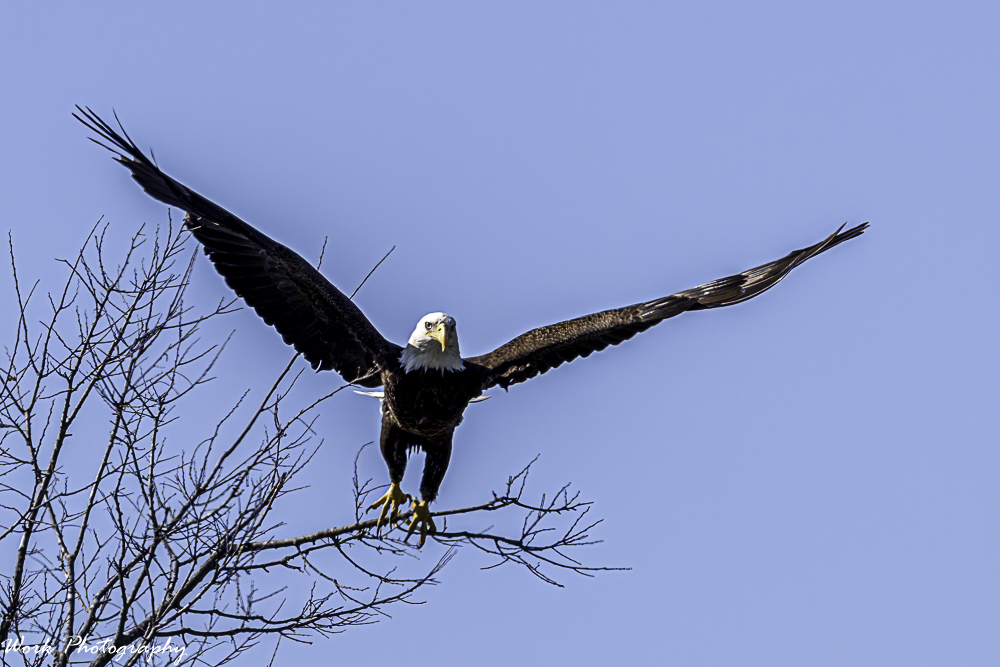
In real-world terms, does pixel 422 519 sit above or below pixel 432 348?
below

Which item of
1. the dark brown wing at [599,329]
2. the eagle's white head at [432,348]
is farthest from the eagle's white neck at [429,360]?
the dark brown wing at [599,329]

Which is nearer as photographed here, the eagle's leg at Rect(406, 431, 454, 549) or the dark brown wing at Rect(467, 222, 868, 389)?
the eagle's leg at Rect(406, 431, 454, 549)

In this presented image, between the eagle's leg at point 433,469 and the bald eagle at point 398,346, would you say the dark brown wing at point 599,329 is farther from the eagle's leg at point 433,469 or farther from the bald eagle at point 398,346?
the eagle's leg at point 433,469

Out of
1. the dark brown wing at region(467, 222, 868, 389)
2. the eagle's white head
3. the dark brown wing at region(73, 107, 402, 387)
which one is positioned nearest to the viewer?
the dark brown wing at region(73, 107, 402, 387)

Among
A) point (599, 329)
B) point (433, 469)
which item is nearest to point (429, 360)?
point (433, 469)

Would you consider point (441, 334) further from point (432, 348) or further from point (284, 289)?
point (284, 289)

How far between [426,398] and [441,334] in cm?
43

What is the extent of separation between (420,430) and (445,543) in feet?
5.21

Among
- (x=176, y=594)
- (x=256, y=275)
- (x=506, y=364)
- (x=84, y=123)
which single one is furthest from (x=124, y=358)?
(x=506, y=364)

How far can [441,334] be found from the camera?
722 cm

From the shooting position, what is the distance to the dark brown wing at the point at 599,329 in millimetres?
7895

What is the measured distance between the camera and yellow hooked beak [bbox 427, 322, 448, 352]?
7.21 meters

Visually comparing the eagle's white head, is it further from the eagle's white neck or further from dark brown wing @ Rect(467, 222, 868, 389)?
dark brown wing @ Rect(467, 222, 868, 389)

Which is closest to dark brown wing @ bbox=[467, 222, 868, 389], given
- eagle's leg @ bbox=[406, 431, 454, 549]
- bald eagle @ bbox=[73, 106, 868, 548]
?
bald eagle @ bbox=[73, 106, 868, 548]
